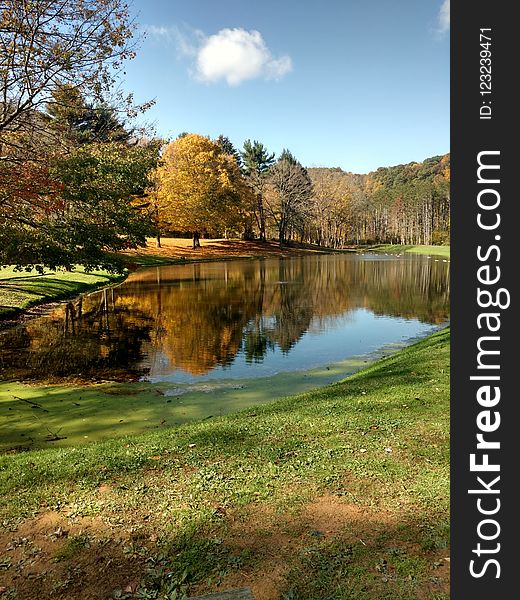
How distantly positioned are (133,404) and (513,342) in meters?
7.75

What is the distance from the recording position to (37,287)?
74.5 ft

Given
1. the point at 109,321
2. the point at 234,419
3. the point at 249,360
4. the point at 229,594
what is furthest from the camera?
the point at 109,321

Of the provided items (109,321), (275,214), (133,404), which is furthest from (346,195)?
(133,404)

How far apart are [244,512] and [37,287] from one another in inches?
859

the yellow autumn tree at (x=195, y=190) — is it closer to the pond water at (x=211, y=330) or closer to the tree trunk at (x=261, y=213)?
the tree trunk at (x=261, y=213)

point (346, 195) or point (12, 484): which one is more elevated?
point (346, 195)

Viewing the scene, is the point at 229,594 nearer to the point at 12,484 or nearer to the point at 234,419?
the point at 12,484

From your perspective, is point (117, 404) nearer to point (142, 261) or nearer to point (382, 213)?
point (142, 261)

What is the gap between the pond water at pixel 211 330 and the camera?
11.8 meters

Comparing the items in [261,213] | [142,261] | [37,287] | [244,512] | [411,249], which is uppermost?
[261,213]

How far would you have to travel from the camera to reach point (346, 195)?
90.7 metres

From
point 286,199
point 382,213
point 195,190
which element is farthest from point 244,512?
point 382,213

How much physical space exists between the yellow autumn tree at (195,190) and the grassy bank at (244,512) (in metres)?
48.4

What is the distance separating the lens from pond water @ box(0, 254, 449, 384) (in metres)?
11.8
